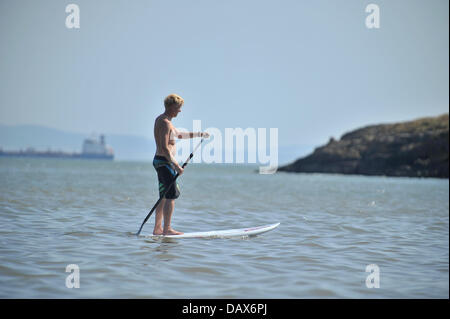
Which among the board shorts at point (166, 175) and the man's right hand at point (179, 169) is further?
the board shorts at point (166, 175)

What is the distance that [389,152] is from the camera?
74625 mm

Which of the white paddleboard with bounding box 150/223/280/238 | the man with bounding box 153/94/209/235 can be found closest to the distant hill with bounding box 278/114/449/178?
the white paddleboard with bounding box 150/223/280/238

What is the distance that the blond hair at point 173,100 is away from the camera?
7.82m

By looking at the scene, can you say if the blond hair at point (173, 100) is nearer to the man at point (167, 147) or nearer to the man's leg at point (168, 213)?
the man at point (167, 147)

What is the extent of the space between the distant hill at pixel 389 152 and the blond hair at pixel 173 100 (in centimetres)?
6179

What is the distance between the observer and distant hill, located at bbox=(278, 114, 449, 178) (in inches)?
2633

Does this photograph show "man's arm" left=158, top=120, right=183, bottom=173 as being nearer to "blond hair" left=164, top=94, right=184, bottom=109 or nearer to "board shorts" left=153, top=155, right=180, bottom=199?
"board shorts" left=153, top=155, right=180, bottom=199

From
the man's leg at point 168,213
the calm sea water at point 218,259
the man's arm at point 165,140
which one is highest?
the man's arm at point 165,140

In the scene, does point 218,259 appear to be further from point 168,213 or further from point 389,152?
point 389,152

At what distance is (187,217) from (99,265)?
6.11 meters

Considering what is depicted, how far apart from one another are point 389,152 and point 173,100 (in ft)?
237

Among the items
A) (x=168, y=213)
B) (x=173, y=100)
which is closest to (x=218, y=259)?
(x=168, y=213)

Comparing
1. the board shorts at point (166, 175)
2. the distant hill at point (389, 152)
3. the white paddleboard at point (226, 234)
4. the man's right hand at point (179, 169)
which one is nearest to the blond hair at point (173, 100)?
the board shorts at point (166, 175)
